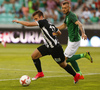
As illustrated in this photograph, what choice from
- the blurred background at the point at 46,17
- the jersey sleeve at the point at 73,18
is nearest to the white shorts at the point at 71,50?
the jersey sleeve at the point at 73,18

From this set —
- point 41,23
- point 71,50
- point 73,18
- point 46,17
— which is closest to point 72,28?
point 73,18

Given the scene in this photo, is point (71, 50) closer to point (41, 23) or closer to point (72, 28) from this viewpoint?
point (72, 28)

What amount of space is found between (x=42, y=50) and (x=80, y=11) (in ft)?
56.7

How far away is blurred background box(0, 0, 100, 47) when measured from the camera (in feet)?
75.6

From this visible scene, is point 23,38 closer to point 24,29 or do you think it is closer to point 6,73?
point 24,29

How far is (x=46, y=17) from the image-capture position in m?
23.8

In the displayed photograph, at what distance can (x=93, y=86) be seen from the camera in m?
7.78

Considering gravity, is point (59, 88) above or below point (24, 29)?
above

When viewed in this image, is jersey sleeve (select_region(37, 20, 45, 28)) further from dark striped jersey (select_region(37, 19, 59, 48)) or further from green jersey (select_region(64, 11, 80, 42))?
green jersey (select_region(64, 11, 80, 42))

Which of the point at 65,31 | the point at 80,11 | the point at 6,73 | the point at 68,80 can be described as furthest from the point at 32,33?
the point at 68,80

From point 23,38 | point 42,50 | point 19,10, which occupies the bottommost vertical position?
point 23,38

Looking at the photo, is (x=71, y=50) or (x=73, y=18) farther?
(x=71, y=50)

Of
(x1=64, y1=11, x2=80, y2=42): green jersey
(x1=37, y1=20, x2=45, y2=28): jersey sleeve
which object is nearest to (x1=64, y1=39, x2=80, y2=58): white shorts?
(x1=64, y1=11, x2=80, y2=42): green jersey

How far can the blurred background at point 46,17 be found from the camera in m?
23.0
